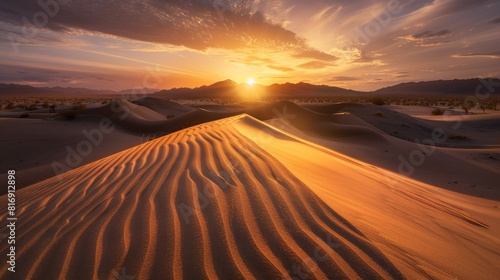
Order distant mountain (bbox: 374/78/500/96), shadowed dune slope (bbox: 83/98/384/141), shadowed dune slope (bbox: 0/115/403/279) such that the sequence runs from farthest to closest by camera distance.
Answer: distant mountain (bbox: 374/78/500/96), shadowed dune slope (bbox: 83/98/384/141), shadowed dune slope (bbox: 0/115/403/279)

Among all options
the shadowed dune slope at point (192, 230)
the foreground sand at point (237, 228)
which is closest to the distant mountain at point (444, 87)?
the foreground sand at point (237, 228)

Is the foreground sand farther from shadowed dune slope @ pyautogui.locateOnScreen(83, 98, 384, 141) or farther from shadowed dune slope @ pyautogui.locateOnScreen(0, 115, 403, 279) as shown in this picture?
shadowed dune slope @ pyautogui.locateOnScreen(83, 98, 384, 141)

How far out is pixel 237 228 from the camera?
2.21 metres

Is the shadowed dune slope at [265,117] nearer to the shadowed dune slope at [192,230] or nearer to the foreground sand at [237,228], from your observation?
the foreground sand at [237,228]

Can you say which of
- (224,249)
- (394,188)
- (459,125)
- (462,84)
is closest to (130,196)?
(224,249)

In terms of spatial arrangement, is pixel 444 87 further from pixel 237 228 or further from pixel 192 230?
pixel 192 230

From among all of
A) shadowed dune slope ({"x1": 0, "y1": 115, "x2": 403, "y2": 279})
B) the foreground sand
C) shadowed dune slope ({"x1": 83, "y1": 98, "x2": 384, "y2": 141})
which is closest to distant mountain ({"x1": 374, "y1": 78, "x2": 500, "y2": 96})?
shadowed dune slope ({"x1": 83, "y1": 98, "x2": 384, "y2": 141})

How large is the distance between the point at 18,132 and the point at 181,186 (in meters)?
11.7

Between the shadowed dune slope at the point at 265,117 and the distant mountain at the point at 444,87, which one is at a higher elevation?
the distant mountain at the point at 444,87

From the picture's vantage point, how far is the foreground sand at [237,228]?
1850mm

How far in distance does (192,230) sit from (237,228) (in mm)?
366

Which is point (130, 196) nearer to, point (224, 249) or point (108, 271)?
point (108, 271)

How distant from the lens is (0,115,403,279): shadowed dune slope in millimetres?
1824

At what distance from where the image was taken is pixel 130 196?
2891 millimetres
